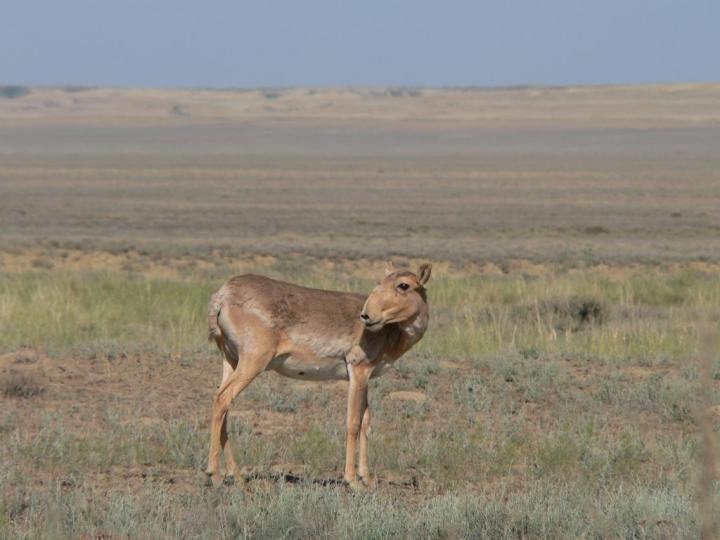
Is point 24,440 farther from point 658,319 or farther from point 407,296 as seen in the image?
point 658,319

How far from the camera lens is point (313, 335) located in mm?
7914

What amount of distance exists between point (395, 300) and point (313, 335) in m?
0.54

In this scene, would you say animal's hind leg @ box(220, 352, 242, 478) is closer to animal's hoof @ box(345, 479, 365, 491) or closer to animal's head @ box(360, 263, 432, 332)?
animal's hoof @ box(345, 479, 365, 491)

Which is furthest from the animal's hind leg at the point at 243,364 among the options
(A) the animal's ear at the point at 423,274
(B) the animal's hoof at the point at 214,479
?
(A) the animal's ear at the point at 423,274

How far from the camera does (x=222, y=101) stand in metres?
198

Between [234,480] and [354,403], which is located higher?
[354,403]

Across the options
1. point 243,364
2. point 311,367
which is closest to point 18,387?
point 243,364

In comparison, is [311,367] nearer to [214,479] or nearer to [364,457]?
[364,457]

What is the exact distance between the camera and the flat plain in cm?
671

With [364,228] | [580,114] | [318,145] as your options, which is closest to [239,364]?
[364,228]

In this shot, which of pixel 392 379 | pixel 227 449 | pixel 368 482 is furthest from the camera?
pixel 392 379

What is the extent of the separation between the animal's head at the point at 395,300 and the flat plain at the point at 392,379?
1037mm

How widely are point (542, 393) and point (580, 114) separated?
413 ft

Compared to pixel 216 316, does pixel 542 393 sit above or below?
below
